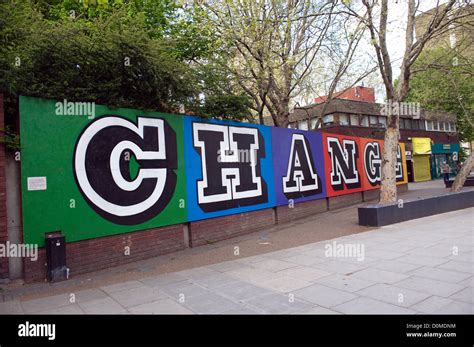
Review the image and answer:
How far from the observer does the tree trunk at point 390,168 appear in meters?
12.4

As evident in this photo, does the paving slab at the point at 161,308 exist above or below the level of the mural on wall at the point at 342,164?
below

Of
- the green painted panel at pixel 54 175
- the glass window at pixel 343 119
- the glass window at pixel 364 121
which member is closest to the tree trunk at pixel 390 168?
the green painted panel at pixel 54 175

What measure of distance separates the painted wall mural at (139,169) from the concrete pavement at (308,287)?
6.28 ft

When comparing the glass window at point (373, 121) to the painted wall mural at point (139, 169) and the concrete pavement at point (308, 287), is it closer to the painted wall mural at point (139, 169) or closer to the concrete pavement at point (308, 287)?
the painted wall mural at point (139, 169)

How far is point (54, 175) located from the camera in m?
6.83

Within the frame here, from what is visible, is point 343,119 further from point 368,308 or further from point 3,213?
point 3,213

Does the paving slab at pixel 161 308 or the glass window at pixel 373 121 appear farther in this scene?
the glass window at pixel 373 121

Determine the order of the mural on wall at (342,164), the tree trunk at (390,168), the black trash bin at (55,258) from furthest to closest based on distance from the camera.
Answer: the mural on wall at (342,164), the tree trunk at (390,168), the black trash bin at (55,258)

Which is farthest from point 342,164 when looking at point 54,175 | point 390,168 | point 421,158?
point 421,158

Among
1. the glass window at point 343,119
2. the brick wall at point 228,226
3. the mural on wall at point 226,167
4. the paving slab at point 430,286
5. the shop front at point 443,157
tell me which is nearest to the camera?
the paving slab at point 430,286

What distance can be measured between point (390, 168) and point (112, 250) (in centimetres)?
990

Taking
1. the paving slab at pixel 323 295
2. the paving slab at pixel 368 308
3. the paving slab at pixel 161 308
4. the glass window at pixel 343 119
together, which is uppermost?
the glass window at pixel 343 119

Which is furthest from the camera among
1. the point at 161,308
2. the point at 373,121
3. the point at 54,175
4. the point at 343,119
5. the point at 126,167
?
the point at 373,121
